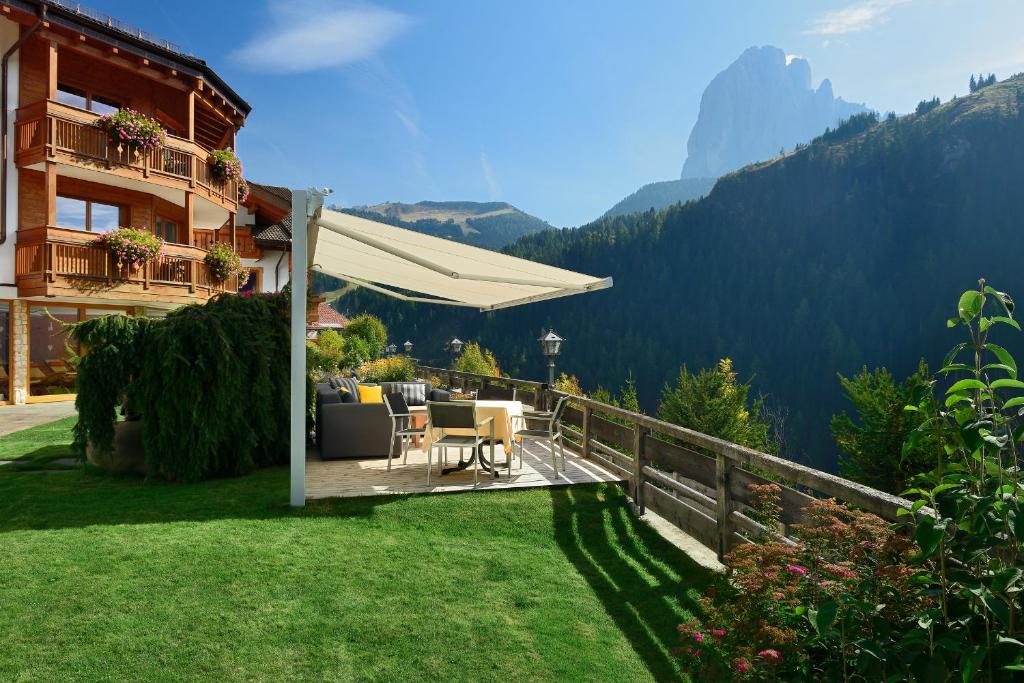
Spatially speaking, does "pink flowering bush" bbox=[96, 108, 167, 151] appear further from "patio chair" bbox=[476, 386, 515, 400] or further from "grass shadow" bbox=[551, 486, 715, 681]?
"grass shadow" bbox=[551, 486, 715, 681]

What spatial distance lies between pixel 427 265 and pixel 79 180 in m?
13.7

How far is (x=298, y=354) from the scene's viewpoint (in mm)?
5512

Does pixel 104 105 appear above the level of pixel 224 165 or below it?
above

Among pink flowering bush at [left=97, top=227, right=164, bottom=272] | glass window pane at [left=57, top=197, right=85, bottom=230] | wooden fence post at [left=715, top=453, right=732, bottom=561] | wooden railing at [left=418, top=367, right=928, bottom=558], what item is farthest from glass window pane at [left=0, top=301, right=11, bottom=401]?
wooden fence post at [left=715, top=453, right=732, bottom=561]

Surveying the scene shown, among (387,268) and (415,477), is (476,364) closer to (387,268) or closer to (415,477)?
(387,268)

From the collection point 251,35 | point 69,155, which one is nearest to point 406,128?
point 251,35

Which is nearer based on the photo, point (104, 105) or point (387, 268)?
point (387, 268)

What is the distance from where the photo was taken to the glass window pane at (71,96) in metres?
15.0

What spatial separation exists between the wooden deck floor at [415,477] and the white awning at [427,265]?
81.8 inches

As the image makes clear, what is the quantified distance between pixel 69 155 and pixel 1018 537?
17188 millimetres

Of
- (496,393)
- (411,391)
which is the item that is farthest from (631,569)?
(411,391)

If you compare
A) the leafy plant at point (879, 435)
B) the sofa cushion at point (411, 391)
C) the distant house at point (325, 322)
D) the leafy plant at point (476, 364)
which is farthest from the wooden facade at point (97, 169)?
the leafy plant at point (879, 435)

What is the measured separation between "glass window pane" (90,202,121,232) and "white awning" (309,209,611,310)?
30.0ft

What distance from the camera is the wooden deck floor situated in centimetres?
597
